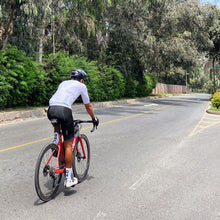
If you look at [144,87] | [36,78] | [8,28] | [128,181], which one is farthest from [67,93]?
[144,87]

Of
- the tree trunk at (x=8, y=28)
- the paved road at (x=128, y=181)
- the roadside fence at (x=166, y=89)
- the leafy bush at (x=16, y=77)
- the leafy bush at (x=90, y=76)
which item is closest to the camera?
the paved road at (x=128, y=181)

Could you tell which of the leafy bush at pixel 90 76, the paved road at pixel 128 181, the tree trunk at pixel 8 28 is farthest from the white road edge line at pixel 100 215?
the leafy bush at pixel 90 76

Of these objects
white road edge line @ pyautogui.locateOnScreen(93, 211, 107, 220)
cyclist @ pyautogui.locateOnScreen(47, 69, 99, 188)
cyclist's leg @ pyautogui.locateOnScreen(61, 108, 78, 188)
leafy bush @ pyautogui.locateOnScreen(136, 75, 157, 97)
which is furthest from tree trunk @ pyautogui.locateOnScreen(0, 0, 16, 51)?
leafy bush @ pyautogui.locateOnScreen(136, 75, 157, 97)

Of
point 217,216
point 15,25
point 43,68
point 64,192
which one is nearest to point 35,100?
point 43,68

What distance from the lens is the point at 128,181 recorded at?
514cm

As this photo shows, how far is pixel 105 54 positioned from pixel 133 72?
5.36m

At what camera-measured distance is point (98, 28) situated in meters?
27.2

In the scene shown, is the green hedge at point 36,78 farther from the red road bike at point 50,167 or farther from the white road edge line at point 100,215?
the white road edge line at point 100,215

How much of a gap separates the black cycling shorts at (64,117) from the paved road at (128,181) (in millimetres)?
930

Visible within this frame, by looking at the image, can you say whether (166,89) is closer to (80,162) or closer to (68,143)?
(80,162)

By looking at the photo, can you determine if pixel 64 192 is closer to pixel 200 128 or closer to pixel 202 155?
pixel 202 155

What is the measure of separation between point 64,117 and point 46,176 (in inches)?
33.5

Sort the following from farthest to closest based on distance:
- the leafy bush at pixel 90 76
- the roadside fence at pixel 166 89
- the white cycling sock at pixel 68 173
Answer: the roadside fence at pixel 166 89 < the leafy bush at pixel 90 76 < the white cycling sock at pixel 68 173

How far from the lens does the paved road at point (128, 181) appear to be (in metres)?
3.91
